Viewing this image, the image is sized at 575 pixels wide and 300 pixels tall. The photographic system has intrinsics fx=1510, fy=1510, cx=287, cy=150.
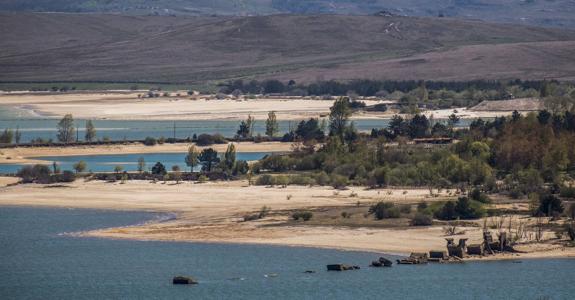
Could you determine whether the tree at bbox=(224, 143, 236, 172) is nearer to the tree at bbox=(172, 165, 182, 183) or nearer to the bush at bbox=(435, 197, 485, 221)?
the tree at bbox=(172, 165, 182, 183)

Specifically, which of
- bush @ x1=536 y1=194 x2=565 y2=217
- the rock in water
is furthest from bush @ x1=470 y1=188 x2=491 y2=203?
the rock in water

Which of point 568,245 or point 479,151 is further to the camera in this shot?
point 479,151

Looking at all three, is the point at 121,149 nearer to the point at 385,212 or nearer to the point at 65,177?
the point at 65,177

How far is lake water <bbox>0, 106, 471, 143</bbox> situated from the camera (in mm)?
88875

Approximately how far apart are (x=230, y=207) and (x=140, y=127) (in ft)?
161

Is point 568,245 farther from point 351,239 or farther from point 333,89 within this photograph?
point 333,89

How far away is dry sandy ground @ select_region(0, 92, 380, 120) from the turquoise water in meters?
29.4

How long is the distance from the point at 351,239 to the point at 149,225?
6962 millimetres

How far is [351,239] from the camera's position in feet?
139

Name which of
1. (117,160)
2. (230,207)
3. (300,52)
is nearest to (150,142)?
(117,160)

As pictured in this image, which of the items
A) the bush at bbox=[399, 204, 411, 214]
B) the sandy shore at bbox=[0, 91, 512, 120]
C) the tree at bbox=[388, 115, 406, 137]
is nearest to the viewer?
the bush at bbox=[399, 204, 411, 214]

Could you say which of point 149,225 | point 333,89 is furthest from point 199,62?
point 149,225

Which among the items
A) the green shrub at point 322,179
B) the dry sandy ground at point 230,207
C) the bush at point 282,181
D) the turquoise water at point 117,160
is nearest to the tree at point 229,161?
the turquoise water at point 117,160

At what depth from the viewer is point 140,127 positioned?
97.9 metres
